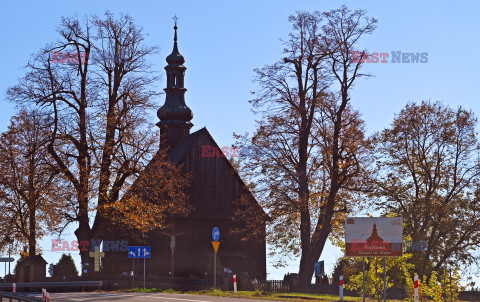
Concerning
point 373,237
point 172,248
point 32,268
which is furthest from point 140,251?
point 32,268

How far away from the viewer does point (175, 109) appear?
64.9 meters

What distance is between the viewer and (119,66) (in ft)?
146

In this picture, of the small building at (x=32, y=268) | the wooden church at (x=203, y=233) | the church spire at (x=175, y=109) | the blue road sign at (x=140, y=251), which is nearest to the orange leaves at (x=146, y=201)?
the wooden church at (x=203, y=233)

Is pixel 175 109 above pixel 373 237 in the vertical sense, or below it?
above

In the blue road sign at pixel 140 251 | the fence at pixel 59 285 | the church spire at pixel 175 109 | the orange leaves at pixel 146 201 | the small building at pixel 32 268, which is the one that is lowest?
the fence at pixel 59 285

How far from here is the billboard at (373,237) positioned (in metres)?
24.5

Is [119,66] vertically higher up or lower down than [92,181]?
Result: higher up

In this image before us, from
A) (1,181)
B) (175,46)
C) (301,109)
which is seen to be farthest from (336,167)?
(175,46)

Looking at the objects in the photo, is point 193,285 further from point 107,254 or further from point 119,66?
point 107,254

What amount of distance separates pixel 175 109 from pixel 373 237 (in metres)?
41.7

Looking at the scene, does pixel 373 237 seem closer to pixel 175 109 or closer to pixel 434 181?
pixel 434 181

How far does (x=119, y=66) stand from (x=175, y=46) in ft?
67.5

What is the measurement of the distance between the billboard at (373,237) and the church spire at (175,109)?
40.7 meters

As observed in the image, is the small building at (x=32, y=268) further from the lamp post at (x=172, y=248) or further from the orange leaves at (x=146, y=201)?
the orange leaves at (x=146, y=201)
